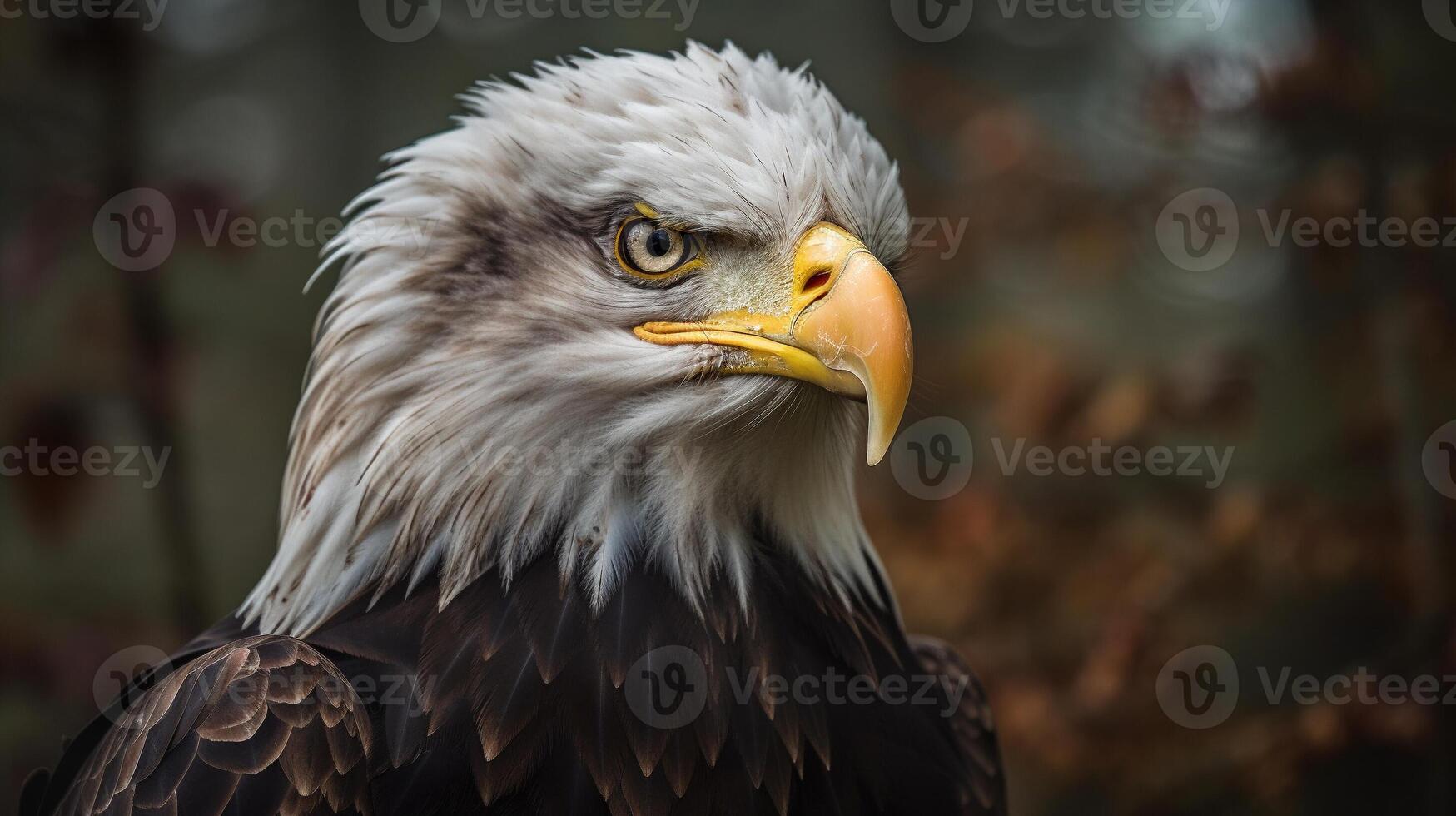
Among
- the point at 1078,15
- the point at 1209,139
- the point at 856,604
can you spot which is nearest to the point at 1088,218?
the point at 1209,139

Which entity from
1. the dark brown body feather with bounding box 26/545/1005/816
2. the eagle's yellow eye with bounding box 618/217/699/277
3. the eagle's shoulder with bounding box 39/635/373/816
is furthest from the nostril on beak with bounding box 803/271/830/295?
the eagle's shoulder with bounding box 39/635/373/816

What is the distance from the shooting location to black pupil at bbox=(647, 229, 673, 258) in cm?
170

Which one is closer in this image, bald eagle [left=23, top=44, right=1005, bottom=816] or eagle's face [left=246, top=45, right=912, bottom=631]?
bald eagle [left=23, top=44, right=1005, bottom=816]

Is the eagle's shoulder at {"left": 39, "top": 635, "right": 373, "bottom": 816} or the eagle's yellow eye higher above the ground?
the eagle's yellow eye

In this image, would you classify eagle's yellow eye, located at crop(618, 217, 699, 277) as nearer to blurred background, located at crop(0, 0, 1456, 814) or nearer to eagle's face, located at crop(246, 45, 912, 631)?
eagle's face, located at crop(246, 45, 912, 631)

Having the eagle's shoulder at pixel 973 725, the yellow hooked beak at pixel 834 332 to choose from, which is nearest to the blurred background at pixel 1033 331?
the eagle's shoulder at pixel 973 725

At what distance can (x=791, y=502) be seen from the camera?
1879mm

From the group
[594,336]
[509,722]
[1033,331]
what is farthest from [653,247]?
[1033,331]

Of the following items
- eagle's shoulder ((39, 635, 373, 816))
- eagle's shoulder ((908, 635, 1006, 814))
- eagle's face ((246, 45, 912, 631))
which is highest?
eagle's face ((246, 45, 912, 631))

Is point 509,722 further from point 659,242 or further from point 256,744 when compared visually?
point 659,242

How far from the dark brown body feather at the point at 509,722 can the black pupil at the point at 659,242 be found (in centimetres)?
51

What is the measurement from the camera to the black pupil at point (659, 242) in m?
1.70

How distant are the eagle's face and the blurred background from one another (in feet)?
6.86

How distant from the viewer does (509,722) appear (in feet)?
5.20
